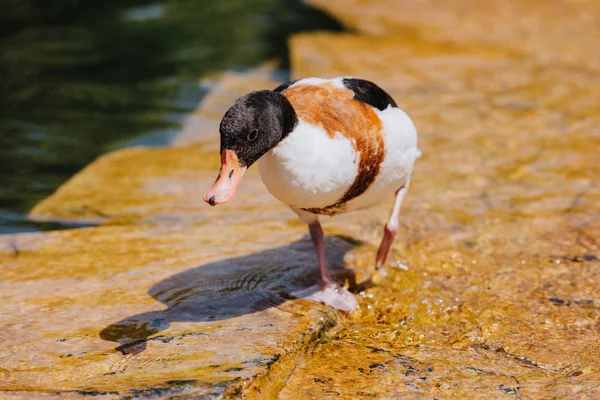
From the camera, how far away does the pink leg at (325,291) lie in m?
5.12

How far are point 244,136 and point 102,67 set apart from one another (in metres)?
8.83

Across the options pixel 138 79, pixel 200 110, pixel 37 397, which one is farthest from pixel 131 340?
pixel 138 79

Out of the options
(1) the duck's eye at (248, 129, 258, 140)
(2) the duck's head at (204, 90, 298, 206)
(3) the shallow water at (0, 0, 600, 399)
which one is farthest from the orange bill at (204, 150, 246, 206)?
(3) the shallow water at (0, 0, 600, 399)

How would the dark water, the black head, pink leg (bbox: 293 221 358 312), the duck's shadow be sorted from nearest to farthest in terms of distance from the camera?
1. the black head
2. the duck's shadow
3. pink leg (bbox: 293 221 358 312)
4. the dark water

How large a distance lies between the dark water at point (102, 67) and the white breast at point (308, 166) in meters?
3.43

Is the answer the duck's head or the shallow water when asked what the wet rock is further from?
the duck's head

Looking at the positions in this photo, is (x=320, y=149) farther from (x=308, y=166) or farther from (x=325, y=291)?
(x=325, y=291)

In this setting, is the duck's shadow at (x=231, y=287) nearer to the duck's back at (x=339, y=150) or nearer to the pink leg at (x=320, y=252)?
the pink leg at (x=320, y=252)

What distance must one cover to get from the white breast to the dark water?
343cm

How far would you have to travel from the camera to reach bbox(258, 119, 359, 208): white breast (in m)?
4.33

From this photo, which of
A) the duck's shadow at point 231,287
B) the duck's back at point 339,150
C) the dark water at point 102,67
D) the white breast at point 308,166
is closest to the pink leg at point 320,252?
the duck's shadow at point 231,287

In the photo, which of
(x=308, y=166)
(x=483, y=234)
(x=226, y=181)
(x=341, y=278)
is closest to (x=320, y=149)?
(x=308, y=166)

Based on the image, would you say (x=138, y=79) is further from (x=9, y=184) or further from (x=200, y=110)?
(x=9, y=184)

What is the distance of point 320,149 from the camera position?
14.3 feet
